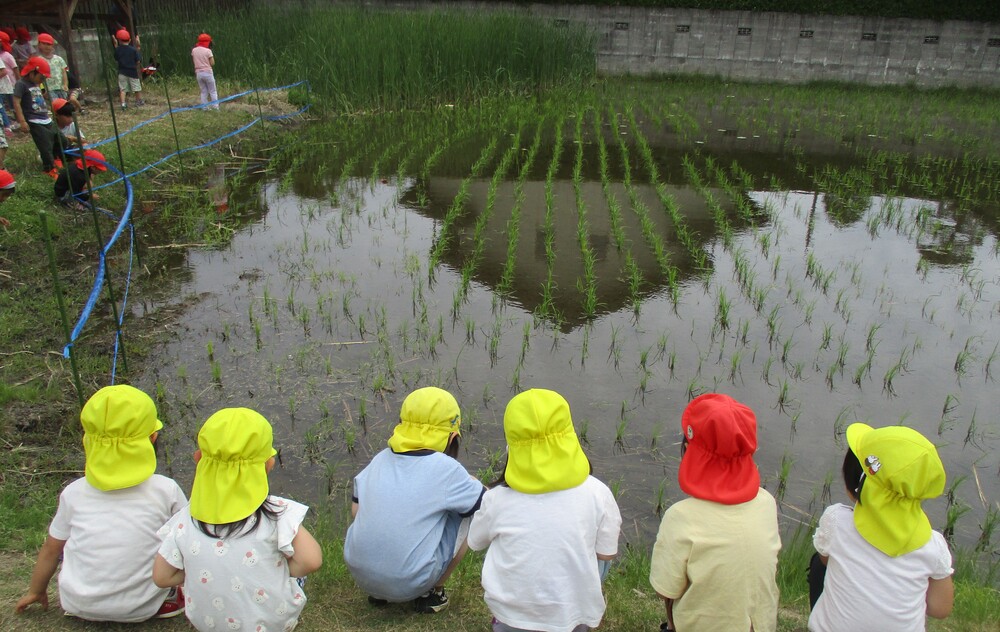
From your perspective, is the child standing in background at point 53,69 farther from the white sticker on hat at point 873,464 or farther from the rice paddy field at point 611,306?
the white sticker on hat at point 873,464

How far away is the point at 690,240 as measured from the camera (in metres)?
6.64

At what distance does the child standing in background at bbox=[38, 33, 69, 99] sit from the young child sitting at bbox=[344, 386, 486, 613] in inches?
314

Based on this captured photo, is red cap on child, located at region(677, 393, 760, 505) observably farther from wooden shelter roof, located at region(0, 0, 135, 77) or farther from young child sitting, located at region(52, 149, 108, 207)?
wooden shelter roof, located at region(0, 0, 135, 77)

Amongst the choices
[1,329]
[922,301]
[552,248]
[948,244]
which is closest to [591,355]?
[552,248]

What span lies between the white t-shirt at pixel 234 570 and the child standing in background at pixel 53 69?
315 inches

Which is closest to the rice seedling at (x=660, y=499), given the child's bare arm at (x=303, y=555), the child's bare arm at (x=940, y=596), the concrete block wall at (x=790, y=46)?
the child's bare arm at (x=940, y=596)

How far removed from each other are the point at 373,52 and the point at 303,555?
1074 centimetres

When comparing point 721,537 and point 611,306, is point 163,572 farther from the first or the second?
point 611,306

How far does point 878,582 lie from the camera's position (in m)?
2.01

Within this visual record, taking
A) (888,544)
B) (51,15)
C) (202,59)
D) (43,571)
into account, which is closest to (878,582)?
(888,544)

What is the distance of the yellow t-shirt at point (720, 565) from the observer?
2.08 m

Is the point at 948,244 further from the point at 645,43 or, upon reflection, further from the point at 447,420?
the point at 645,43

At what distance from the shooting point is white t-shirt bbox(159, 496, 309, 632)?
6.76ft

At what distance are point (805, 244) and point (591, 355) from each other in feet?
9.80
